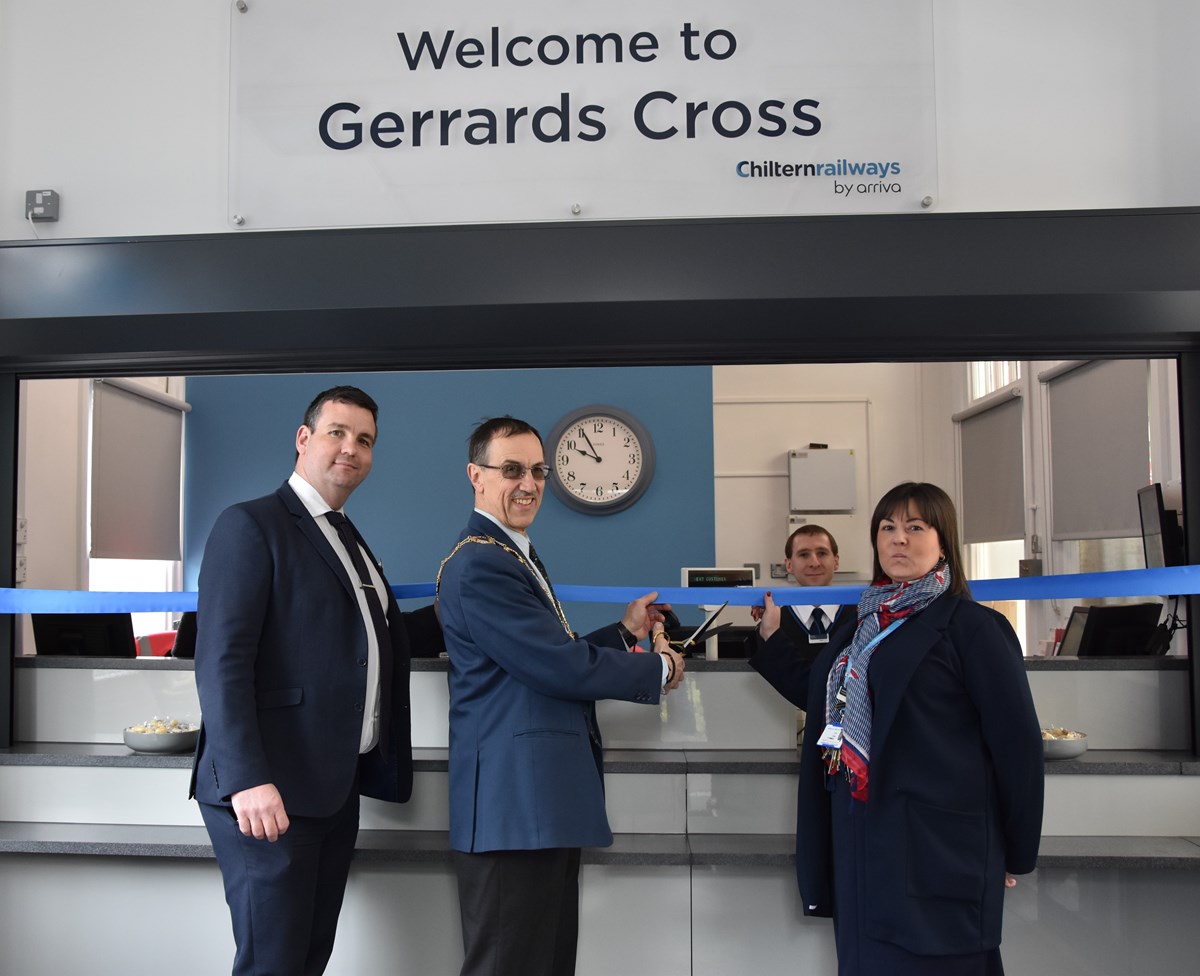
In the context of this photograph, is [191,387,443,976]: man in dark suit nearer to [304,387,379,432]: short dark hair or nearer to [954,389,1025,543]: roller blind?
[304,387,379,432]: short dark hair

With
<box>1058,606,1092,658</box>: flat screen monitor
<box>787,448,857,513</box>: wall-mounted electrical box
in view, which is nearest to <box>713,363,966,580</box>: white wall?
<box>787,448,857,513</box>: wall-mounted electrical box

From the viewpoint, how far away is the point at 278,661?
6.81 feet

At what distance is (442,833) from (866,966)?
47.3 inches

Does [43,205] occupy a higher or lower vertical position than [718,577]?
higher

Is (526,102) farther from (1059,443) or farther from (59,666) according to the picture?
(1059,443)

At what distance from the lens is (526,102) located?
2666mm

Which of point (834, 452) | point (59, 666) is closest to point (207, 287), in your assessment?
point (59, 666)

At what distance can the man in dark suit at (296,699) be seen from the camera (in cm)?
196

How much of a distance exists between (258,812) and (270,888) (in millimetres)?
191

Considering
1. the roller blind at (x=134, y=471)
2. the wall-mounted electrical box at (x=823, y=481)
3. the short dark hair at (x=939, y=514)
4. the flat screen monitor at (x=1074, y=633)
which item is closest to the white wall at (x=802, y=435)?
the wall-mounted electrical box at (x=823, y=481)

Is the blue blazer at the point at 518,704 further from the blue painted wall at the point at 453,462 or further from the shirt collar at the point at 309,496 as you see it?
the blue painted wall at the point at 453,462

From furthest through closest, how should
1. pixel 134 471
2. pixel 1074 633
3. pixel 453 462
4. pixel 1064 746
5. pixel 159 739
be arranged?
pixel 453 462 < pixel 134 471 < pixel 1074 633 < pixel 159 739 < pixel 1064 746

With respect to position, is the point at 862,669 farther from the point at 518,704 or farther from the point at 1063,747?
the point at 1063,747

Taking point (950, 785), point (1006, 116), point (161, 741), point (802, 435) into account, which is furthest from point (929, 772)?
point (802, 435)
